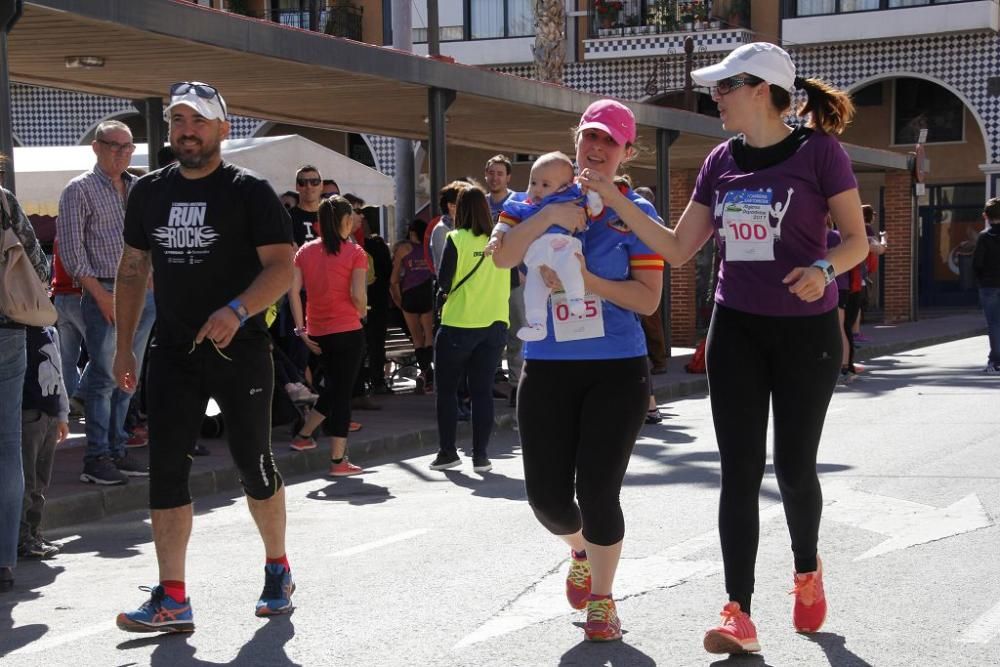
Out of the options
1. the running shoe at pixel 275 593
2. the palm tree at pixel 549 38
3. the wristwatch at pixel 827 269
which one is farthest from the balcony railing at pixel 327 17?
the wristwatch at pixel 827 269

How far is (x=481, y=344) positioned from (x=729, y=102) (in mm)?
5195

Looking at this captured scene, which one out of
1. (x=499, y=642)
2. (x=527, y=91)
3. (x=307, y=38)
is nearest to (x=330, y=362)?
(x=307, y=38)

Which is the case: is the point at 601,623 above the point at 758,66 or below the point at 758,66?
below

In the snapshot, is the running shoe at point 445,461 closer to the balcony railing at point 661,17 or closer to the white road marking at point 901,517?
the white road marking at point 901,517

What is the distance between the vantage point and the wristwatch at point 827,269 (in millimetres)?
4656

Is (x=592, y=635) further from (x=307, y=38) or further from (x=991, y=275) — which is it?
(x=991, y=275)

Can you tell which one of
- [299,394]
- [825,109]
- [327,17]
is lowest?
[299,394]

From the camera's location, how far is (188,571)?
6746mm

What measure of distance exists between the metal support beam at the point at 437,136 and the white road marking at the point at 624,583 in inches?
290

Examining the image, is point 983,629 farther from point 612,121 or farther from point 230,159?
point 230,159

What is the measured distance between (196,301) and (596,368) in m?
1.53

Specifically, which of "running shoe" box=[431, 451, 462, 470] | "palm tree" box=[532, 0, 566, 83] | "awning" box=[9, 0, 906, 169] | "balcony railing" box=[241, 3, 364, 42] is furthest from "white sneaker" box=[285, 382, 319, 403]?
"balcony railing" box=[241, 3, 364, 42]

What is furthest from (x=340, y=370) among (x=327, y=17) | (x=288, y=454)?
(x=327, y=17)

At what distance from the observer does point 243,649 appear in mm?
5168
